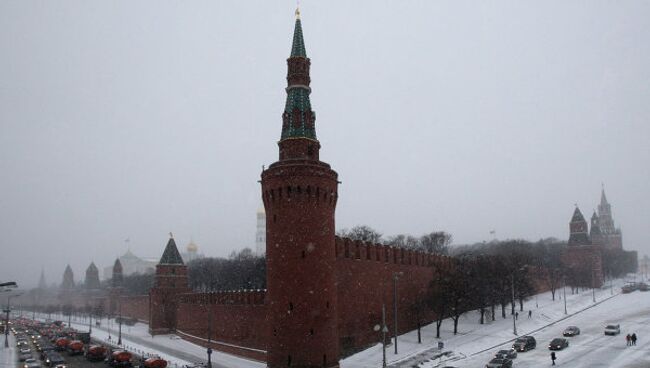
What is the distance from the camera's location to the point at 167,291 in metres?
84.4

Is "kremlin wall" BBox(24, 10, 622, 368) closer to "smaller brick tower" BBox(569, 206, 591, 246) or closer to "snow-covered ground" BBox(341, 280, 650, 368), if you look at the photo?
"snow-covered ground" BBox(341, 280, 650, 368)

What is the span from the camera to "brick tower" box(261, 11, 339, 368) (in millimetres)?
39562

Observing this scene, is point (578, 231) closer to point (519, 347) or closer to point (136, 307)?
point (519, 347)

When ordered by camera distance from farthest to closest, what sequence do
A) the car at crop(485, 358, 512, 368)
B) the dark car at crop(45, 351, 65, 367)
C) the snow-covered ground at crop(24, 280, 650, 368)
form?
the dark car at crop(45, 351, 65, 367) < the snow-covered ground at crop(24, 280, 650, 368) < the car at crop(485, 358, 512, 368)

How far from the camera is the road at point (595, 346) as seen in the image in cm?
4222

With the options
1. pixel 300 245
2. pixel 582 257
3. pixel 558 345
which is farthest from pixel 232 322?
pixel 582 257

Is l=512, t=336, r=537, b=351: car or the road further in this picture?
l=512, t=336, r=537, b=351: car

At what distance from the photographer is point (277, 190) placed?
136 feet

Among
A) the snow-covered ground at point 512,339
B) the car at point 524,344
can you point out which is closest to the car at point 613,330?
the snow-covered ground at point 512,339

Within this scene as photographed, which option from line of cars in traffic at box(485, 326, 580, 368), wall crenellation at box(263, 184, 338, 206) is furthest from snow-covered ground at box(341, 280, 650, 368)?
wall crenellation at box(263, 184, 338, 206)

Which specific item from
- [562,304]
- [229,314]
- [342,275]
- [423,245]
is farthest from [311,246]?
[423,245]

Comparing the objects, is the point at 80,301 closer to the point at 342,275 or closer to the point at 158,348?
the point at 158,348

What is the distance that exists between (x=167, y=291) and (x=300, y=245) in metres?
50.6

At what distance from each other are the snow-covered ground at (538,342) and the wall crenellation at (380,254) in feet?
24.4
